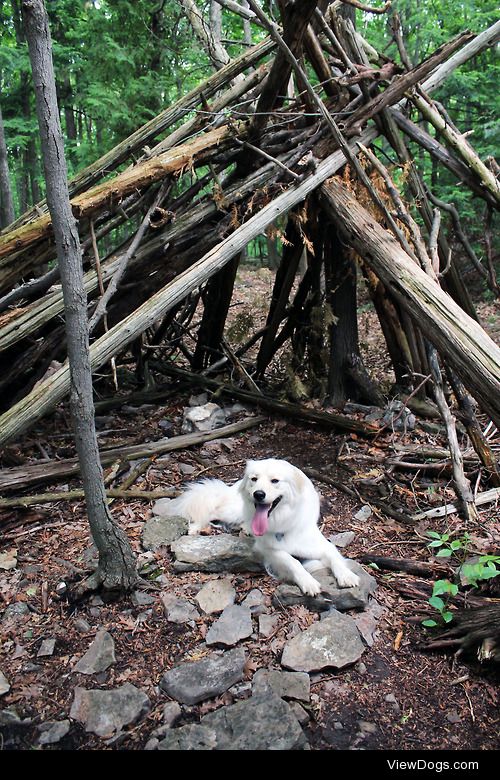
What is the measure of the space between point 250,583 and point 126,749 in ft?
4.04

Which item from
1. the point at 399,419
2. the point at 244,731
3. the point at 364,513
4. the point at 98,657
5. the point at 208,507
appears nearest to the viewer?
the point at 244,731

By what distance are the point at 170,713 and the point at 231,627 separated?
1.98ft

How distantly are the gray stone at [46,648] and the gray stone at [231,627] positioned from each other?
2.58ft

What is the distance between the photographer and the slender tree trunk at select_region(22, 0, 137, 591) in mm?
2244

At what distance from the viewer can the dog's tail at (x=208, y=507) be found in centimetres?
385

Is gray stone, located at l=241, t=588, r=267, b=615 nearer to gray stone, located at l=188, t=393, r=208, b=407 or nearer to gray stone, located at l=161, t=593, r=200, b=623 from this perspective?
gray stone, located at l=161, t=593, r=200, b=623

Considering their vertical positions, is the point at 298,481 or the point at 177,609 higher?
the point at 298,481

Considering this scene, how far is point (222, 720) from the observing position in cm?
229

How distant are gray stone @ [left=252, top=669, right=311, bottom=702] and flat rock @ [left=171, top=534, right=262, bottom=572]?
85 centimetres

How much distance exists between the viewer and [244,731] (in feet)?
7.28

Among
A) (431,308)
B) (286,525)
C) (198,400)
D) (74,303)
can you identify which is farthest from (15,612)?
(198,400)

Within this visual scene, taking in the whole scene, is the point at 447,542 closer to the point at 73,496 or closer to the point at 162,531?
the point at 162,531

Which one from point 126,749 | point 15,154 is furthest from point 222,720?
point 15,154
